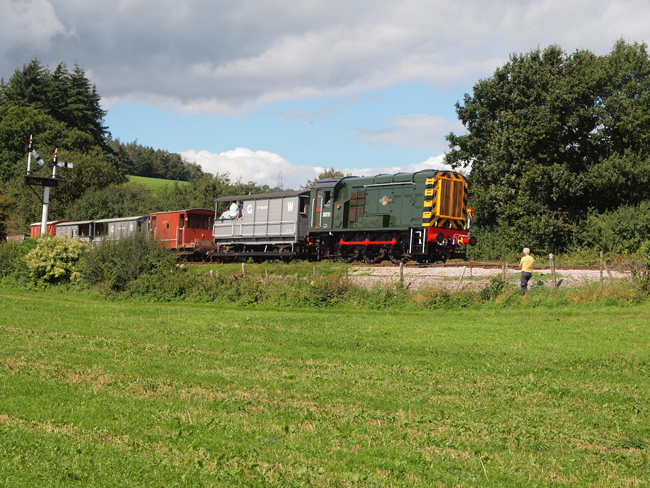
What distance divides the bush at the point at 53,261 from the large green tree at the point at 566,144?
26334 millimetres

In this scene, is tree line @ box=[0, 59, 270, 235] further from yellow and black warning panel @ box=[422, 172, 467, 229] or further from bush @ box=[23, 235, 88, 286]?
yellow and black warning panel @ box=[422, 172, 467, 229]

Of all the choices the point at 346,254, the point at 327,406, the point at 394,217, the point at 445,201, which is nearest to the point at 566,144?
the point at 445,201

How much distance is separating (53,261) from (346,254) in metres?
16.5

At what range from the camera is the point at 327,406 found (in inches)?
336

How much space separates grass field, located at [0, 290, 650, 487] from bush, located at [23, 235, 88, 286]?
16961 mm

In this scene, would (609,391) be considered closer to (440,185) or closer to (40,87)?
(440,185)

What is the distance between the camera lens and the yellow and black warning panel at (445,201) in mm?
27031

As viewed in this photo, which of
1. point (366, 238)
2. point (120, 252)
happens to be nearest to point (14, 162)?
point (120, 252)

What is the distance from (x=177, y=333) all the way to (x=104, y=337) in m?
1.92

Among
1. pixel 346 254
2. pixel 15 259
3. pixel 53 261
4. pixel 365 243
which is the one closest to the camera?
pixel 365 243

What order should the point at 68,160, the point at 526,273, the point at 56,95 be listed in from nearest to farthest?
the point at 526,273 → the point at 68,160 → the point at 56,95

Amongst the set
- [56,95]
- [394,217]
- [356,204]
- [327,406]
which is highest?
[56,95]

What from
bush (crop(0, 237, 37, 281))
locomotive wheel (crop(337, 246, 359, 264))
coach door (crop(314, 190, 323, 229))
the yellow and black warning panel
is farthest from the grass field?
bush (crop(0, 237, 37, 281))

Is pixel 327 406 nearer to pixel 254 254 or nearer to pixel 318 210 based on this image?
pixel 318 210
